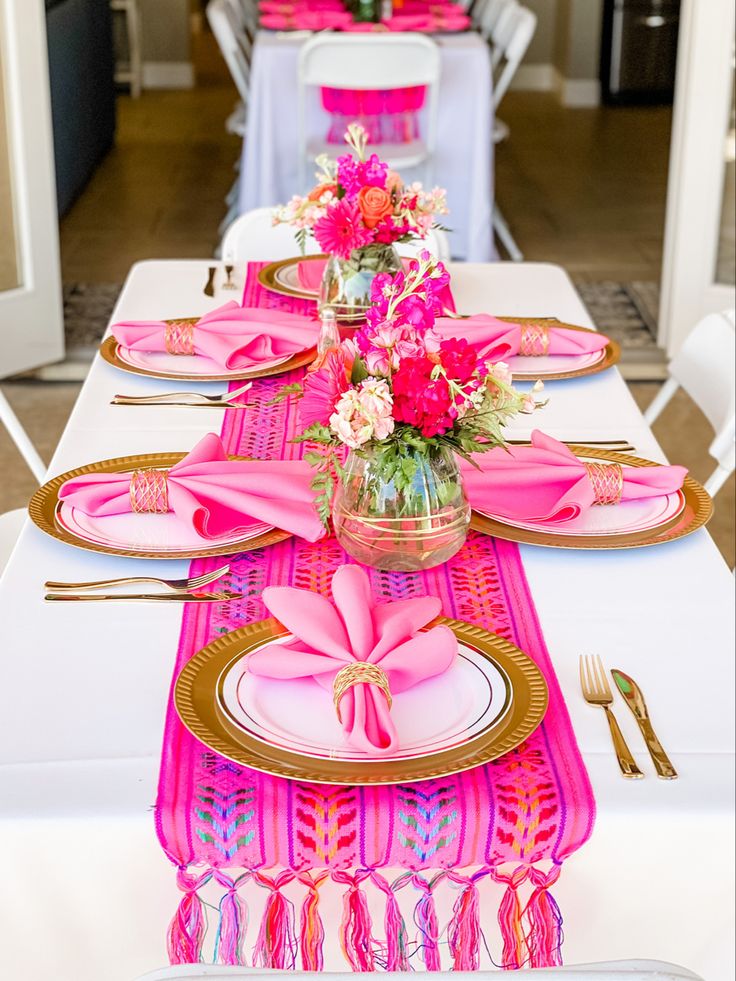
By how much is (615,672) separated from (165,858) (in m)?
0.39

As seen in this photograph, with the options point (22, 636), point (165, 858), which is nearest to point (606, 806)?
point (165, 858)

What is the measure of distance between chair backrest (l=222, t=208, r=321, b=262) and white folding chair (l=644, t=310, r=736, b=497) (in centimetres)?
84

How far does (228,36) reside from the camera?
14.7 feet

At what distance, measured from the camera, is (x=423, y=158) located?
165 inches

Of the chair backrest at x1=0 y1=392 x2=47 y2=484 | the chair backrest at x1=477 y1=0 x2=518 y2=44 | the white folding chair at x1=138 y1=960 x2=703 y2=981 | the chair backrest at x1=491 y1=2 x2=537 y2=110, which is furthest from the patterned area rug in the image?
the white folding chair at x1=138 y1=960 x2=703 y2=981

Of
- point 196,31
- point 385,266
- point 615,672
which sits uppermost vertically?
point 385,266

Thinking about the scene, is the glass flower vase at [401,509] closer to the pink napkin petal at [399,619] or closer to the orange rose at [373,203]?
the pink napkin petal at [399,619]

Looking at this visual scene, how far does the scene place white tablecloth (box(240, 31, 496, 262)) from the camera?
428cm

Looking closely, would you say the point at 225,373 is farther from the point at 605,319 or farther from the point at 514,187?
the point at 514,187

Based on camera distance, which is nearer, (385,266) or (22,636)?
(22,636)

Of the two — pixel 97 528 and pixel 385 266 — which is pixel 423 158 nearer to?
pixel 385 266

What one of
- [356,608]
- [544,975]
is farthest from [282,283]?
[544,975]

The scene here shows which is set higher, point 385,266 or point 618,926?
point 385,266

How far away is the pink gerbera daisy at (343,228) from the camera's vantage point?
1677mm
